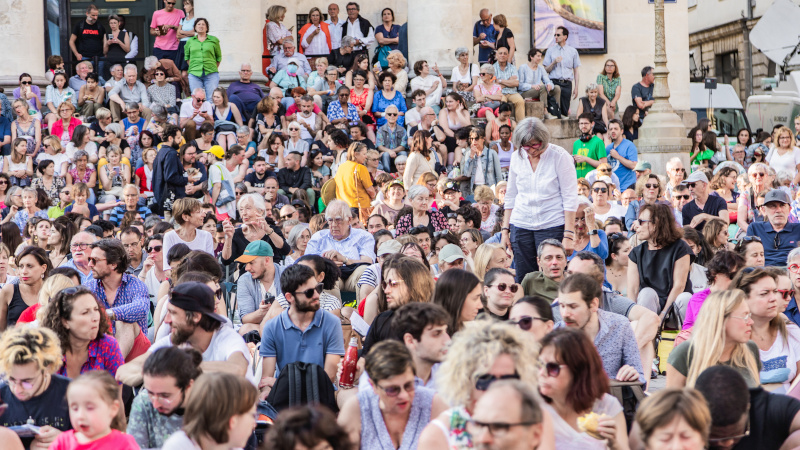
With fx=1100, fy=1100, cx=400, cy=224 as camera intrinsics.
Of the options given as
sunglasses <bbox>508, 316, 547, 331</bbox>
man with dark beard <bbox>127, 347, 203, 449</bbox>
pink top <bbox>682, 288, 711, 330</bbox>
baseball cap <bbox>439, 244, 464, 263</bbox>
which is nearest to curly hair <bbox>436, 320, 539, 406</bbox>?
sunglasses <bbox>508, 316, 547, 331</bbox>

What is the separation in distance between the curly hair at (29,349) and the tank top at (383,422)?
168 cm

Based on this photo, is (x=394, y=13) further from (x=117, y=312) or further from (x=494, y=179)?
(x=117, y=312)

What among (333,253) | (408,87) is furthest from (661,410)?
(408,87)

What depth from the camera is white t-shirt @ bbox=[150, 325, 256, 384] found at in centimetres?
644

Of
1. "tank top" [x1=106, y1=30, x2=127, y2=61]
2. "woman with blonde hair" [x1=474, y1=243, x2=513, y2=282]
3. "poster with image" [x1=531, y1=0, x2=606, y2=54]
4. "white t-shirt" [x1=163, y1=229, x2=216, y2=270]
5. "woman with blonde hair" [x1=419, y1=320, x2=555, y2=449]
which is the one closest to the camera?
"woman with blonde hair" [x1=419, y1=320, x2=555, y2=449]

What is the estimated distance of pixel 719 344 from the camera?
5758 millimetres

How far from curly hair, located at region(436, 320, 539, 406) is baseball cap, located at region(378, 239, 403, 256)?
520 centimetres

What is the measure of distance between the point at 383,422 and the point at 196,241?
6.32 meters

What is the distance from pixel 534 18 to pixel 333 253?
567 inches

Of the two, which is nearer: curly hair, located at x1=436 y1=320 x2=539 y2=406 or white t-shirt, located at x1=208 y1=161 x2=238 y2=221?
curly hair, located at x1=436 y1=320 x2=539 y2=406

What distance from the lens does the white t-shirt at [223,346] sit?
6.44 meters

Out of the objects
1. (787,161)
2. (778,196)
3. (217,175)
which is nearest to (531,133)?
(778,196)

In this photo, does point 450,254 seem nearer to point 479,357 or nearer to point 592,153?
point 479,357

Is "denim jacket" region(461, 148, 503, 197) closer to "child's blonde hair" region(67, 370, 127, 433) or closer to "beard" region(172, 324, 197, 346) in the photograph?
"beard" region(172, 324, 197, 346)
